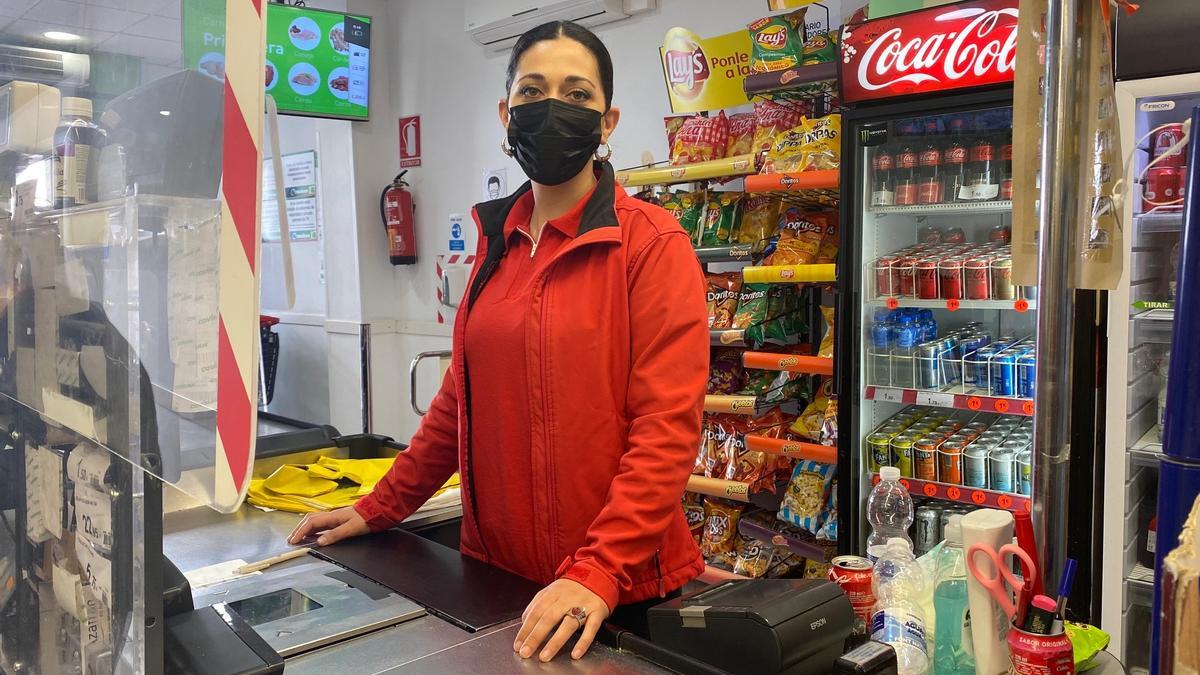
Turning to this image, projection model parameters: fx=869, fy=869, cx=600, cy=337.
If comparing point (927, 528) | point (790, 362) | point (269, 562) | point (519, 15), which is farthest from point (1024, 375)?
point (519, 15)

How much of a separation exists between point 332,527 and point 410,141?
4.72 meters

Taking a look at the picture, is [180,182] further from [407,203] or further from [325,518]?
[407,203]

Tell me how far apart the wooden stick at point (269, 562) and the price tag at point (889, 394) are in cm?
217

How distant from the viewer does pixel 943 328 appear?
3.56m

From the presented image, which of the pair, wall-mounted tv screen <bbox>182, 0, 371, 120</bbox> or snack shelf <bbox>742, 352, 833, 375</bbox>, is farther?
wall-mounted tv screen <bbox>182, 0, 371, 120</bbox>

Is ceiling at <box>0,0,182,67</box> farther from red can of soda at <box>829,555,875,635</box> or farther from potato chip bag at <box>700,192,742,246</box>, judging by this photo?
potato chip bag at <box>700,192,742,246</box>

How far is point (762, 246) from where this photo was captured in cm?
376

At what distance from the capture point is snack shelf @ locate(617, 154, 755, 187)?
11.8 feet

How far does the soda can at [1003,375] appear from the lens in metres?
3.05

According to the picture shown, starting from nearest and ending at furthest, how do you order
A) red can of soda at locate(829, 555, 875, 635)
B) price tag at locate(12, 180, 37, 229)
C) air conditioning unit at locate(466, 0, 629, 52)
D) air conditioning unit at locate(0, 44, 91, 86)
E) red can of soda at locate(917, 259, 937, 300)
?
air conditioning unit at locate(0, 44, 91, 86) < price tag at locate(12, 180, 37, 229) < red can of soda at locate(829, 555, 875, 635) < red can of soda at locate(917, 259, 937, 300) < air conditioning unit at locate(466, 0, 629, 52)

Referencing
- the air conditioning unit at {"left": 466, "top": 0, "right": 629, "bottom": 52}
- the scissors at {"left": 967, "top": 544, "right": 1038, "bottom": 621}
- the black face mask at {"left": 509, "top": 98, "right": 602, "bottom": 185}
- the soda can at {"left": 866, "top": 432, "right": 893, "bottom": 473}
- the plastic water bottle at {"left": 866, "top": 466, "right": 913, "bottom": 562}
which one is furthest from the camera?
the air conditioning unit at {"left": 466, "top": 0, "right": 629, "bottom": 52}

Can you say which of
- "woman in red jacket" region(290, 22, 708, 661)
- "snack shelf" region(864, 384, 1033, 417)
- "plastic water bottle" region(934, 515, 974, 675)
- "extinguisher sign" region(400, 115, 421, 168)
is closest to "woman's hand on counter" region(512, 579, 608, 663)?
"woman in red jacket" region(290, 22, 708, 661)

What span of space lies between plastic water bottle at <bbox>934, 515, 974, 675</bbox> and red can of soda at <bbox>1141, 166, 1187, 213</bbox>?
1.98m

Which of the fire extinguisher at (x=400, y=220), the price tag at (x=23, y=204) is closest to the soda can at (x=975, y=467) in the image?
the price tag at (x=23, y=204)
